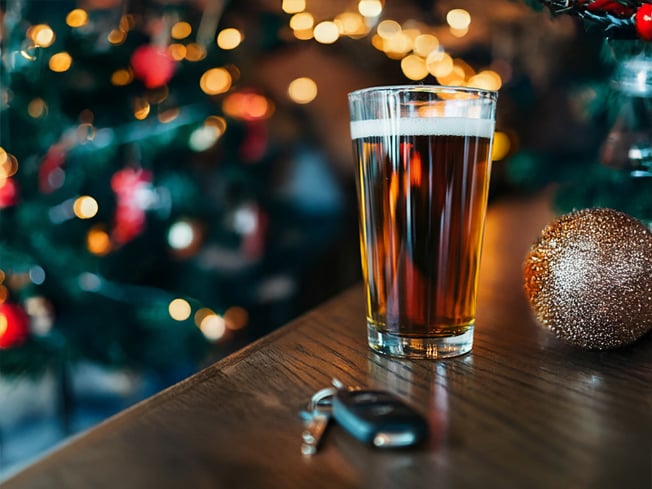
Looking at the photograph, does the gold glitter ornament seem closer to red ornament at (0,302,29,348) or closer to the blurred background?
the blurred background

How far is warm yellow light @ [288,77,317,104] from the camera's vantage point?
7.89ft

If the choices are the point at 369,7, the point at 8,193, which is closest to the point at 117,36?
the point at 8,193

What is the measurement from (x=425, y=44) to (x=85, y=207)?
5.27ft

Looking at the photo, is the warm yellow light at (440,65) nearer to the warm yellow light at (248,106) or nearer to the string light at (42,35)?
the warm yellow light at (248,106)

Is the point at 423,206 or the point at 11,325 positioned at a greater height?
the point at 423,206

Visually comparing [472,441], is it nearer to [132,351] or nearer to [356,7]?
[132,351]

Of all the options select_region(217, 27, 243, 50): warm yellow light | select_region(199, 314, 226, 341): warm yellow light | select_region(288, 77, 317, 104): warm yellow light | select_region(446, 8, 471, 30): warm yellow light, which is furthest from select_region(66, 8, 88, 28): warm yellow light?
select_region(446, 8, 471, 30): warm yellow light

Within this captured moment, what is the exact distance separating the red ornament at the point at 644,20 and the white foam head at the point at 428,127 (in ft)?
0.46

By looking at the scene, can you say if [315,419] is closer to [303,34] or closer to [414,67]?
[303,34]

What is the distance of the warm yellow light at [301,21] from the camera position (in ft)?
6.82

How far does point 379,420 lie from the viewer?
0.31 meters

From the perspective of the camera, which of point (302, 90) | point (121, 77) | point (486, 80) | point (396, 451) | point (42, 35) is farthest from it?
point (486, 80)

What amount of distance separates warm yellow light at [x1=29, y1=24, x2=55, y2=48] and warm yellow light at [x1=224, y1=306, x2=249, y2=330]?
2.97ft

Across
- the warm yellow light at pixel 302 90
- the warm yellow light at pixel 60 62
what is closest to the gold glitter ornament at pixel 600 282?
the warm yellow light at pixel 60 62
